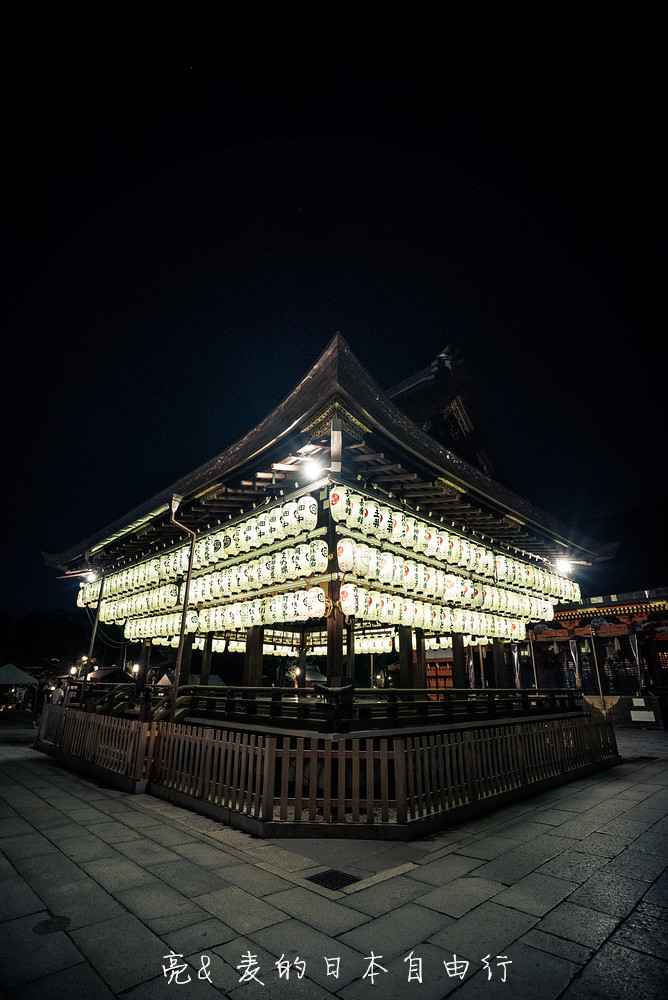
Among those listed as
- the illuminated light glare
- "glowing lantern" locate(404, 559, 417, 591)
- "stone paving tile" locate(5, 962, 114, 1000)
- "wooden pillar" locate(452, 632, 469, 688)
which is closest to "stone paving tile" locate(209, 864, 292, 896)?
"stone paving tile" locate(5, 962, 114, 1000)

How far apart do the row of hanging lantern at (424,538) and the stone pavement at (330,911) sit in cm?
523

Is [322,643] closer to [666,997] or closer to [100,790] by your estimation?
[100,790]

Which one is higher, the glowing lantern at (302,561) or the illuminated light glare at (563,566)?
the illuminated light glare at (563,566)

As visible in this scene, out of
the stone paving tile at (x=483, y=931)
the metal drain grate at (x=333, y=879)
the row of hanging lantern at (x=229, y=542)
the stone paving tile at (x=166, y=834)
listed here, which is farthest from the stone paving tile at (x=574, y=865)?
the row of hanging lantern at (x=229, y=542)

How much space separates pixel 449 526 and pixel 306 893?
388 inches

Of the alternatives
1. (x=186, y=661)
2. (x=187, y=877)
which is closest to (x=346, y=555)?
(x=187, y=877)

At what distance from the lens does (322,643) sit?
741 inches

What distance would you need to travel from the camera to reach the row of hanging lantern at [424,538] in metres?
9.03

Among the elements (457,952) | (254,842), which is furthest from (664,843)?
(254,842)

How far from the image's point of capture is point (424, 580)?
10930 mm

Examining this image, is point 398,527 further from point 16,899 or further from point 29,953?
point 29,953

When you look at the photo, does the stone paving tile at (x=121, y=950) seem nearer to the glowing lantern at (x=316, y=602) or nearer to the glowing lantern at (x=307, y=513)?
the glowing lantern at (x=316, y=602)

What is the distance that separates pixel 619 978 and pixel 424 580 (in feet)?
27.0

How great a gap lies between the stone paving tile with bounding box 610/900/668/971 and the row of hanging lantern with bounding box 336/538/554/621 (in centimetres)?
621
